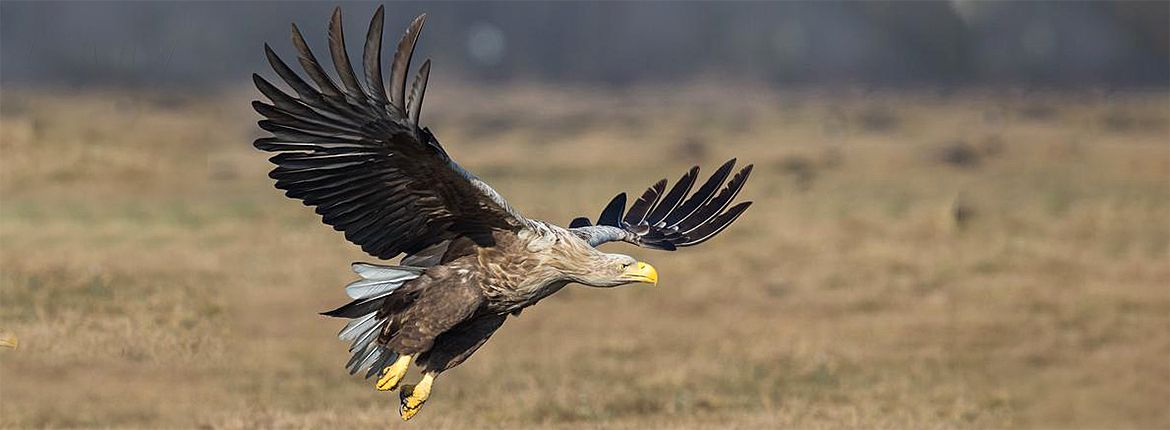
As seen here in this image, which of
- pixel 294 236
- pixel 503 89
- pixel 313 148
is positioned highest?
pixel 503 89

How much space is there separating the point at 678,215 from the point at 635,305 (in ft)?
20.6

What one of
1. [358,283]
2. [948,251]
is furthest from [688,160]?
[358,283]

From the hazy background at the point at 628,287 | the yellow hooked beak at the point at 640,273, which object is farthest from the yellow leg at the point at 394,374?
the hazy background at the point at 628,287

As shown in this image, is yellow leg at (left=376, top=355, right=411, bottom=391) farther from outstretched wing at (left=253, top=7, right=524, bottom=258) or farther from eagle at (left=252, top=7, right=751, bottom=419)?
outstretched wing at (left=253, top=7, right=524, bottom=258)

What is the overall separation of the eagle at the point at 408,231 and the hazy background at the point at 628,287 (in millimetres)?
1946

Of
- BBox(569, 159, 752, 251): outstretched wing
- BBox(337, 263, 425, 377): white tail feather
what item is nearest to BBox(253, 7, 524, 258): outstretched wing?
BBox(337, 263, 425, 377): white tail feather

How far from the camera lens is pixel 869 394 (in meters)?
11.8

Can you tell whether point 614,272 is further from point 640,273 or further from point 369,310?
point 369,310

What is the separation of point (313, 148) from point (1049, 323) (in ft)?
32.0

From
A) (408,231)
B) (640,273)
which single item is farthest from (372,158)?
(640,273)

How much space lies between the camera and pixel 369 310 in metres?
7.89

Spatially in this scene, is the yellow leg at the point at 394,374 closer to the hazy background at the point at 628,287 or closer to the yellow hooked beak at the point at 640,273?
the yellow hooked beak at the point at 640,273

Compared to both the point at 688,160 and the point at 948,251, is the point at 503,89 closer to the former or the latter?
the point at 688,160

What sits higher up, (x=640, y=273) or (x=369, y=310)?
(x=640, y=273)
